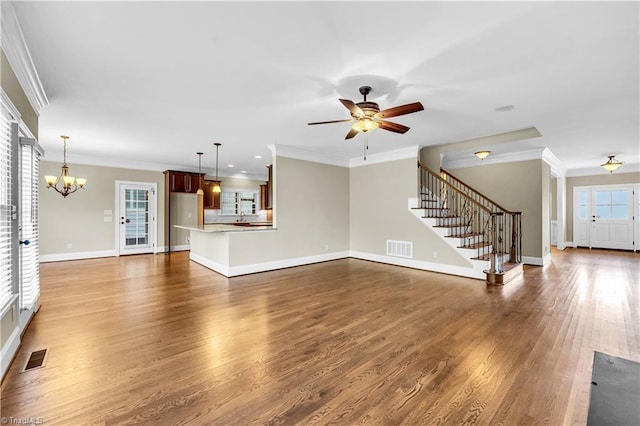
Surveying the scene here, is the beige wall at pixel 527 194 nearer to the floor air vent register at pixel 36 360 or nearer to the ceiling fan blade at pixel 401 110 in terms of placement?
the ceiling fan blade at pixel 401 110

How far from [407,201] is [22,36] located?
19.0ft

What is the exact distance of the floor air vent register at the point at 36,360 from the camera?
2.23 metres

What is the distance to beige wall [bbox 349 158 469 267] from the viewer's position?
5762 mm

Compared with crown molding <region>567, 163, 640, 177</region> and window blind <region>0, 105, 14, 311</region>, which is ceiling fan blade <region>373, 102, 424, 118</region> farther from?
crown molding <region>567, 163, 640, 177</region>

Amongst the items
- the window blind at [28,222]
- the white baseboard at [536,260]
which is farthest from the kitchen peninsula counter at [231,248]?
the white baseboard at [536,260]

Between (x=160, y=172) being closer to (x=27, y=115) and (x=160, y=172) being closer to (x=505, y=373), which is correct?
(x=27, y=115)

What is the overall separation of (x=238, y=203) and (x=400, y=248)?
6.29 m

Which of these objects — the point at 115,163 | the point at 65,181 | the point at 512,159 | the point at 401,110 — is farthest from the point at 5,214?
the point at 512,159

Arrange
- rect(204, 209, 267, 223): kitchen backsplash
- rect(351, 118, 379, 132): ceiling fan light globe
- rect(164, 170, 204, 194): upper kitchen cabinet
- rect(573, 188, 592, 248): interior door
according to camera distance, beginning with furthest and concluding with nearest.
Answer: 1. rect(204, 209, 267, 223): kitchen backsplash
2. rect(573, 188, 592, 248): interior door
3. rect(164, 170, 204, 194): upper kitchen cabinet
4. rect(351, 118, 379, 132): ceiling fan light globe

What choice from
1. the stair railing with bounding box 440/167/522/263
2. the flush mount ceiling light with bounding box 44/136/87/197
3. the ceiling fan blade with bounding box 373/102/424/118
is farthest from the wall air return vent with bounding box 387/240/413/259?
the flush mount ceiling light with bounding box 44/136/87/197

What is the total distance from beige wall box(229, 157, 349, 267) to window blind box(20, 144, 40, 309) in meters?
2.60

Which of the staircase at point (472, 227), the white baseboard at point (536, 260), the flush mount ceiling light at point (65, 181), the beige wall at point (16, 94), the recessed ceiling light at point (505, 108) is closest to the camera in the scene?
the beige wall at point (16, 94)

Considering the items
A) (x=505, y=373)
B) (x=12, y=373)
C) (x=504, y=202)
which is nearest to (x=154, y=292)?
(x=12, y=373)

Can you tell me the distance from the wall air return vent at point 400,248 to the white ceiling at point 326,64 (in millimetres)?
2453
